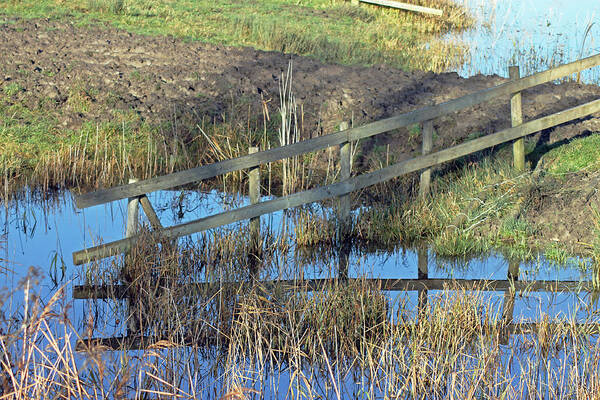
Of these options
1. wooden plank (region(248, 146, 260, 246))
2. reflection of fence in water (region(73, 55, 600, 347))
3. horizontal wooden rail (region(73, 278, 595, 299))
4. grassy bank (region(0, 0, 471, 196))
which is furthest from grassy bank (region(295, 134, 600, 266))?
grassy bank (region(0, 0, 471, 196))

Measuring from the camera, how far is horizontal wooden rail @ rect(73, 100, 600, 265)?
7273mm

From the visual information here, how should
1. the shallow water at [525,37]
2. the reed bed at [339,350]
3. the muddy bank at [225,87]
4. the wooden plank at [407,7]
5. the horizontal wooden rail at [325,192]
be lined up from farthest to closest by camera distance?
the wooden plank at [407,7] < the shallow water at [525,37] < the muddy bank at [225,87] < the horizontal wooden rail at [325,192] < the reed bed at [339,350]

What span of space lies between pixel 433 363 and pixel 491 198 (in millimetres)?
4076

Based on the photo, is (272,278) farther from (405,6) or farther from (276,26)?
(405,6)

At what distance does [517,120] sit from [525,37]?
38.9 ft

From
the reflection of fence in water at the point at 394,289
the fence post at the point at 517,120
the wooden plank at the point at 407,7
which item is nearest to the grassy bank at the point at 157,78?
the wooden plank at the point at 407,7

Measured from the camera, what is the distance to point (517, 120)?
31.1 ft

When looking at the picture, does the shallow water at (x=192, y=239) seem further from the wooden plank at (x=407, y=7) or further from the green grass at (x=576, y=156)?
the wooden plank at (x=407, y=7)

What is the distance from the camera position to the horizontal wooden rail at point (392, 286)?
6.59m

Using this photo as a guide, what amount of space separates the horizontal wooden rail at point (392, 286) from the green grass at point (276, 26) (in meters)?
9.78

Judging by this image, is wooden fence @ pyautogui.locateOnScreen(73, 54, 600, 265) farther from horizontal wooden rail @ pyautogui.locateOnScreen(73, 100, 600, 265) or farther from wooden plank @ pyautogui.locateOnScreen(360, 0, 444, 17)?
wooden plank @ pyautogui.locateOnScreen(360, 0, 444, 17)

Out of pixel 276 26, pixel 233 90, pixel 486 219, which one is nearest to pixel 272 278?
pixel 486 219

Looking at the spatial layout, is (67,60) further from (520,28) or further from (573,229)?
(520,28)

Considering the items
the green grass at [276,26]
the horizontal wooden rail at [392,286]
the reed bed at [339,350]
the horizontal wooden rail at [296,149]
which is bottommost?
the reed bed at [339,350]
